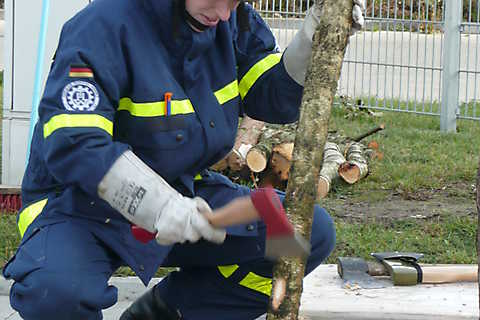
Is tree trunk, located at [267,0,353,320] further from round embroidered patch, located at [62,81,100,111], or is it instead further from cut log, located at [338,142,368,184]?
cut log, located at [338,142,368,184]

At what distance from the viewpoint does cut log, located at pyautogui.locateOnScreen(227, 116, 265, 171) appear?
18.8 feet

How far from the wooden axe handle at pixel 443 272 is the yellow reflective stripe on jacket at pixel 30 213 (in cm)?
170

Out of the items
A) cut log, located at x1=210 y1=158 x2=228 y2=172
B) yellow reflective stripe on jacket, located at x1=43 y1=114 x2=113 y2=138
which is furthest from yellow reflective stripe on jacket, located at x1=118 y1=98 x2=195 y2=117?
cut log, located at x1=210 y1=158 x2=228 y2=172

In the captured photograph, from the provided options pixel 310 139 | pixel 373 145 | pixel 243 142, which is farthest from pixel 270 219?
pixel 373 145

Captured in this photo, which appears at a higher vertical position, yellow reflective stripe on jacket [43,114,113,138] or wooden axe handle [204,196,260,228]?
yellow reflective stripe on jacket [43,114,113,138]

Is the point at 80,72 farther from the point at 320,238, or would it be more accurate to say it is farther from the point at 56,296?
the point at 320,238

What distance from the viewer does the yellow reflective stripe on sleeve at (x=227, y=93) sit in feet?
10.0

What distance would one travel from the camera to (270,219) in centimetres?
240

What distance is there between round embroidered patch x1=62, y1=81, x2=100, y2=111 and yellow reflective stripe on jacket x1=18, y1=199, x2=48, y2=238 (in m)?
0.45

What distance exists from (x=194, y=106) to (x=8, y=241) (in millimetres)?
1976

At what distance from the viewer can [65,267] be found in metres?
2.75

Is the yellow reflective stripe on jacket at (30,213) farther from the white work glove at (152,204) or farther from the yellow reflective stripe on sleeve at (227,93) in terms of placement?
the yellow reflective stripe on sleeve at (227,93)

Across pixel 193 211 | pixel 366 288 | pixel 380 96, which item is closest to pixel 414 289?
pixel 366 288

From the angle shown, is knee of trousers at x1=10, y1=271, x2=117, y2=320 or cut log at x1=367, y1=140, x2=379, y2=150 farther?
cut log at x1=367, y1=140, x2=379, y2=150
